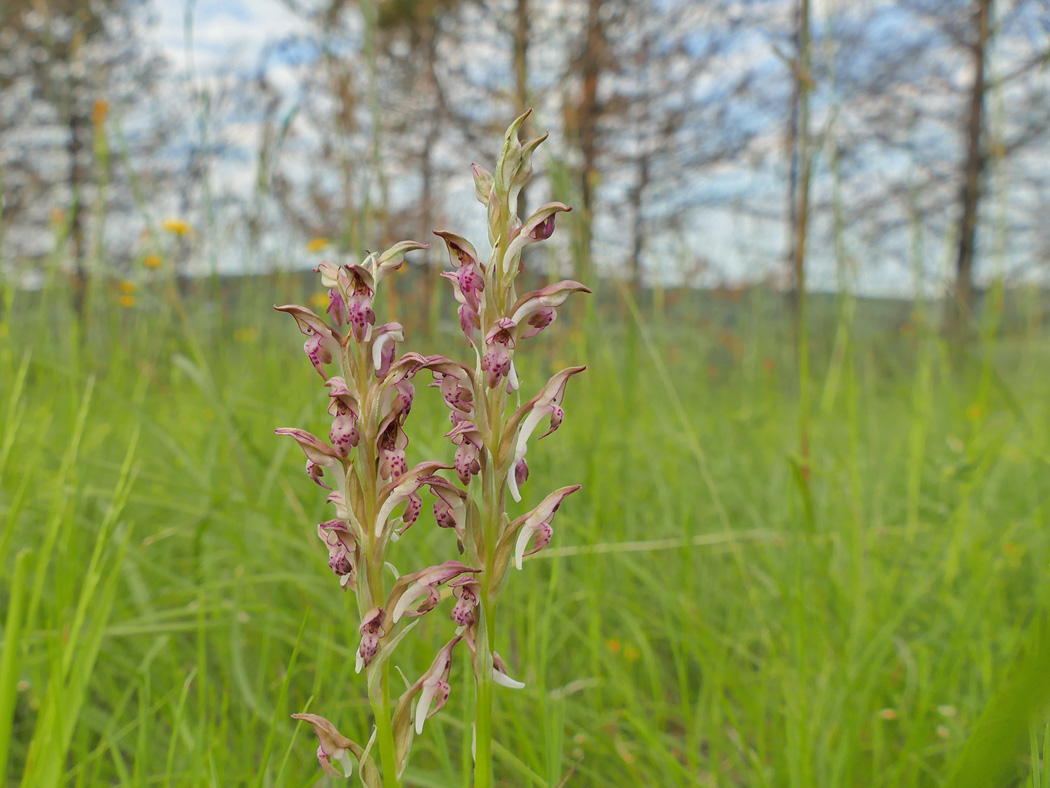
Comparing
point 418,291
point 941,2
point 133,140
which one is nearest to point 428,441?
point 418,291

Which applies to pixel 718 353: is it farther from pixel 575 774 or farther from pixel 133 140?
pixel 133 140

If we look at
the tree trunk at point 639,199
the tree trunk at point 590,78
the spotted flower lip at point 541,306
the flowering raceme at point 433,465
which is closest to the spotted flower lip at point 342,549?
the flowering raceme at point 433,465

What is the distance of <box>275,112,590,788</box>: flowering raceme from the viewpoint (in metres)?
0.67

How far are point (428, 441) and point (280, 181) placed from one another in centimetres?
380

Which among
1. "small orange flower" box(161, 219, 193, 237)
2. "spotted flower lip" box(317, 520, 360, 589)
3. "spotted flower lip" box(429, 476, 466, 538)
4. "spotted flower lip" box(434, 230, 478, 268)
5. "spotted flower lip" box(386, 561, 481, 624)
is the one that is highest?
"small orange flower" box(161, 219, 193, 237)

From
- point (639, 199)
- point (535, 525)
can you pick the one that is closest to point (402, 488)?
point (535, 525)

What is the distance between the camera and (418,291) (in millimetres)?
5484

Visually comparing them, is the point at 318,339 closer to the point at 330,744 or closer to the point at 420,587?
the point at 420,587

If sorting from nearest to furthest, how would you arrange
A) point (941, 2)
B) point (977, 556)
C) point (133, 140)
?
1. point (977, 556)
2. point (941, 2)
3. point (133, 140)

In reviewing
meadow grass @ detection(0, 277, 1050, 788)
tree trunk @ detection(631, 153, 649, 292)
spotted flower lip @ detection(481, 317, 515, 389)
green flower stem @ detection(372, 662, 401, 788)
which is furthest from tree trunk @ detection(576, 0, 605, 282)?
green flower stem @ detection(372, 662, 401, 788)

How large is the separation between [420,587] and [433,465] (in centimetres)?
12

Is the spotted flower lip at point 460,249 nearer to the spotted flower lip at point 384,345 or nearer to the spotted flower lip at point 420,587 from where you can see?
the spotted flower lip at point 384,345

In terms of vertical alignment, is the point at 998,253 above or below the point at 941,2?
below

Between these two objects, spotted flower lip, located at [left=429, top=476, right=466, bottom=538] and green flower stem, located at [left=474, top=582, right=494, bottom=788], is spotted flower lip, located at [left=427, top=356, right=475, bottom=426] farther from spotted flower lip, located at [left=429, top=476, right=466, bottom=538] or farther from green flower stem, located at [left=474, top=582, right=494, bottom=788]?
green flower stem, located at [left=474, top=582, right=494, bottom=788]
